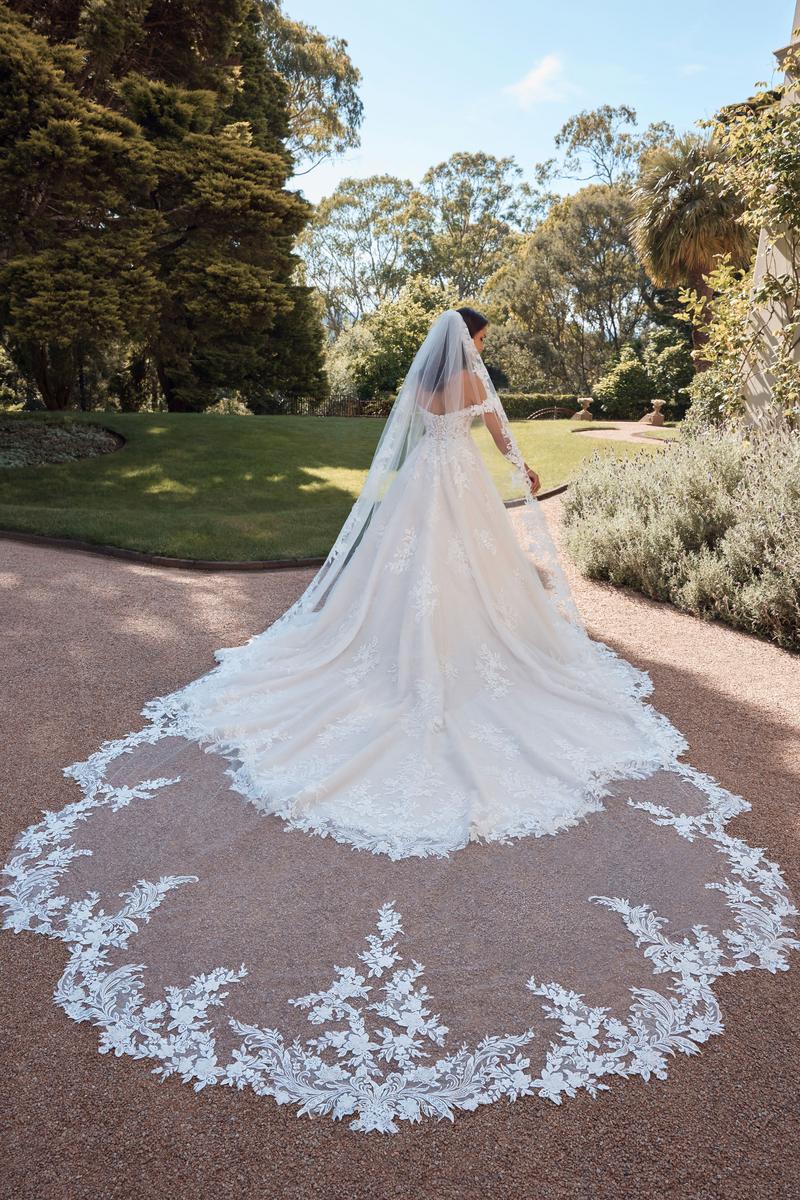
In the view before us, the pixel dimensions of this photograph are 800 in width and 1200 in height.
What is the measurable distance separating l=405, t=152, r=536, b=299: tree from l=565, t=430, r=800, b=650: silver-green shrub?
38153mm

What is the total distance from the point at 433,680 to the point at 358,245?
4751 centimetres

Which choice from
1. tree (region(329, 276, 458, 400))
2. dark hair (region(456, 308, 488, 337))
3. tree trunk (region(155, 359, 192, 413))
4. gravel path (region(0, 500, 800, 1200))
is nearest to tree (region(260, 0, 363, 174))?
tree (region(329, 276, 458, 400))

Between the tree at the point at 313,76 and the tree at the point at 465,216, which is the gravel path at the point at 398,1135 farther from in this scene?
the tree at the point at 465,216

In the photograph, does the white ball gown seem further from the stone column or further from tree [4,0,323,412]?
tree [4,0,323,412]

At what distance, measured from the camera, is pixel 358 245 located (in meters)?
46.2

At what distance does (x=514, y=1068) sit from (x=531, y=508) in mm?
3577

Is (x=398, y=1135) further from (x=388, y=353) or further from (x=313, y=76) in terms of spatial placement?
(x=313, y=76)

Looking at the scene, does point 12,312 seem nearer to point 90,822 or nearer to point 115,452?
point 115,452

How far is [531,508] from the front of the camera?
5.16 m

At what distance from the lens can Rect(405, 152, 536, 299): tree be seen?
42938mm

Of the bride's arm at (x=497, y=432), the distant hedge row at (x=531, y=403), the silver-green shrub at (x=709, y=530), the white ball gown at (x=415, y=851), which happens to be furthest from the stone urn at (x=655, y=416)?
the bride's arm at (x=497, y=432)

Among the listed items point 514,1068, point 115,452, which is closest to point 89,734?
point 514,1068

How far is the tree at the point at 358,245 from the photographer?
44469 millimetres

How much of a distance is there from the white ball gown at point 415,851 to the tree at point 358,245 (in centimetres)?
4227
